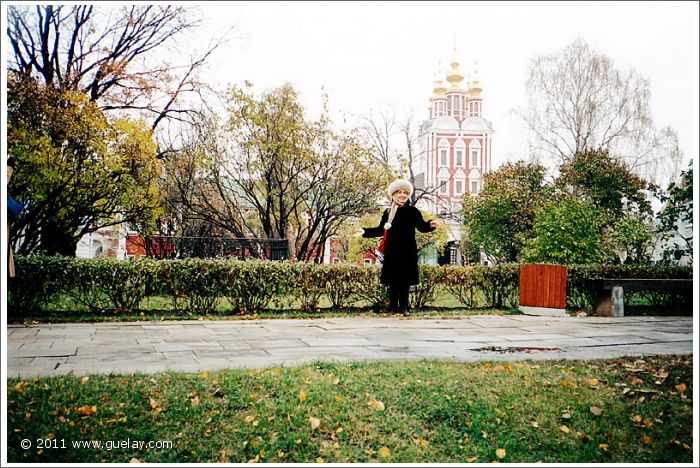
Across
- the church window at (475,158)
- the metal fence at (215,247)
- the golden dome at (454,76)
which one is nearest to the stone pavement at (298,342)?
the metal fence at (215,247)

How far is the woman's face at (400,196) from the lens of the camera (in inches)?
216

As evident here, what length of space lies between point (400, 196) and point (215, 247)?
17.3ft

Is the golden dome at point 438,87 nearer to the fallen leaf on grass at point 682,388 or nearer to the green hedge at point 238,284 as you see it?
the green hedge at point 238,284

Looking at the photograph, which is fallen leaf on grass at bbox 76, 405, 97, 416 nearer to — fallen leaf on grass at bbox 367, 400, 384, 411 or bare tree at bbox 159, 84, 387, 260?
fallen leaf on grass at bbox 367, 400, 384, 411

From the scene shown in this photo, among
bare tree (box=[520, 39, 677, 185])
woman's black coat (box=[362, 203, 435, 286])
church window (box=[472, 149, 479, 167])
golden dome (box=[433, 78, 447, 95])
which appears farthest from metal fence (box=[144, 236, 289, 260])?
church window (box=[472, 149, 479, 167])

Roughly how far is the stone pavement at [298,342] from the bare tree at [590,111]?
7.56 meters

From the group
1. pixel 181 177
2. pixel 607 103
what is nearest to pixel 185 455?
pixel 181 177

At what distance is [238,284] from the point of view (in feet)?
22.8

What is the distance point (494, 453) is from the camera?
284cm

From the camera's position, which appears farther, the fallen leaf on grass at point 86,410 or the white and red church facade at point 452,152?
the white and red church facade at point 452,152

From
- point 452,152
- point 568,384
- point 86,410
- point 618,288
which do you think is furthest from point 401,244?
point 452,152

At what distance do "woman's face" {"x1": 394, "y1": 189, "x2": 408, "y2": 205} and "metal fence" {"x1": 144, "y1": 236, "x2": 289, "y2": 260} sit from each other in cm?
458

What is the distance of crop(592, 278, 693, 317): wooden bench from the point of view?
7.62 meters

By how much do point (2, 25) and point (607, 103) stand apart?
12689 mm
